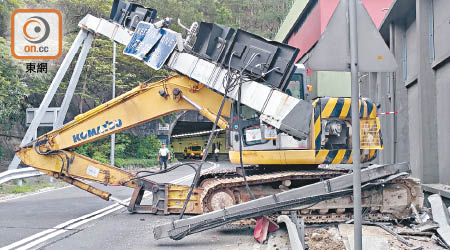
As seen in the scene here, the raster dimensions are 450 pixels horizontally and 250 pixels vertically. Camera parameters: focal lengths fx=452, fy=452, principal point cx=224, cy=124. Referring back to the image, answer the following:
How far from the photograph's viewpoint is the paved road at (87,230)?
22.0ft

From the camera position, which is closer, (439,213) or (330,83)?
(439,213)

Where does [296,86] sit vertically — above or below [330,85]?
below

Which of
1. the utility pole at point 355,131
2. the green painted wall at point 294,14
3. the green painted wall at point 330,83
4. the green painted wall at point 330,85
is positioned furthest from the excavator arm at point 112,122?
the green painted wall at point 294,14

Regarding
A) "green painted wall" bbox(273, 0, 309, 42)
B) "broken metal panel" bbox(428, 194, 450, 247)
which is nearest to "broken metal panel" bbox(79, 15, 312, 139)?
"broken metal panel" bbox(428, 194, 450, 247)

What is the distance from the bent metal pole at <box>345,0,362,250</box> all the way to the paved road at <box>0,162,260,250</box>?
3.19 metres

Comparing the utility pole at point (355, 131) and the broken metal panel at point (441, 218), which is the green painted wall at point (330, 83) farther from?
the utility pole at point (355, 131)

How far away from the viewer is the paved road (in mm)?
6711

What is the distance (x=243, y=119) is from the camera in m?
8.01

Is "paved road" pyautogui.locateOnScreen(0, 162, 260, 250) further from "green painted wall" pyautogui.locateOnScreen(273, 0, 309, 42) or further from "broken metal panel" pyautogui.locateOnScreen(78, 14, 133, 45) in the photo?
"green painted wall" pyautogui.locateOnScreen(273, 0, 309, 42)

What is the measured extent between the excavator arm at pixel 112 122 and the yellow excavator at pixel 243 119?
20 millimetres

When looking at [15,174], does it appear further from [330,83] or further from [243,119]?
[330,83]

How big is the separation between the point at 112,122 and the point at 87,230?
228cm

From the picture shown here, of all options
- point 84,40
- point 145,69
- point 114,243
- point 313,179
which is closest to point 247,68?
point 313,179

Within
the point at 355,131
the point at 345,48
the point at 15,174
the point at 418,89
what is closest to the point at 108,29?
the point at 345,48
